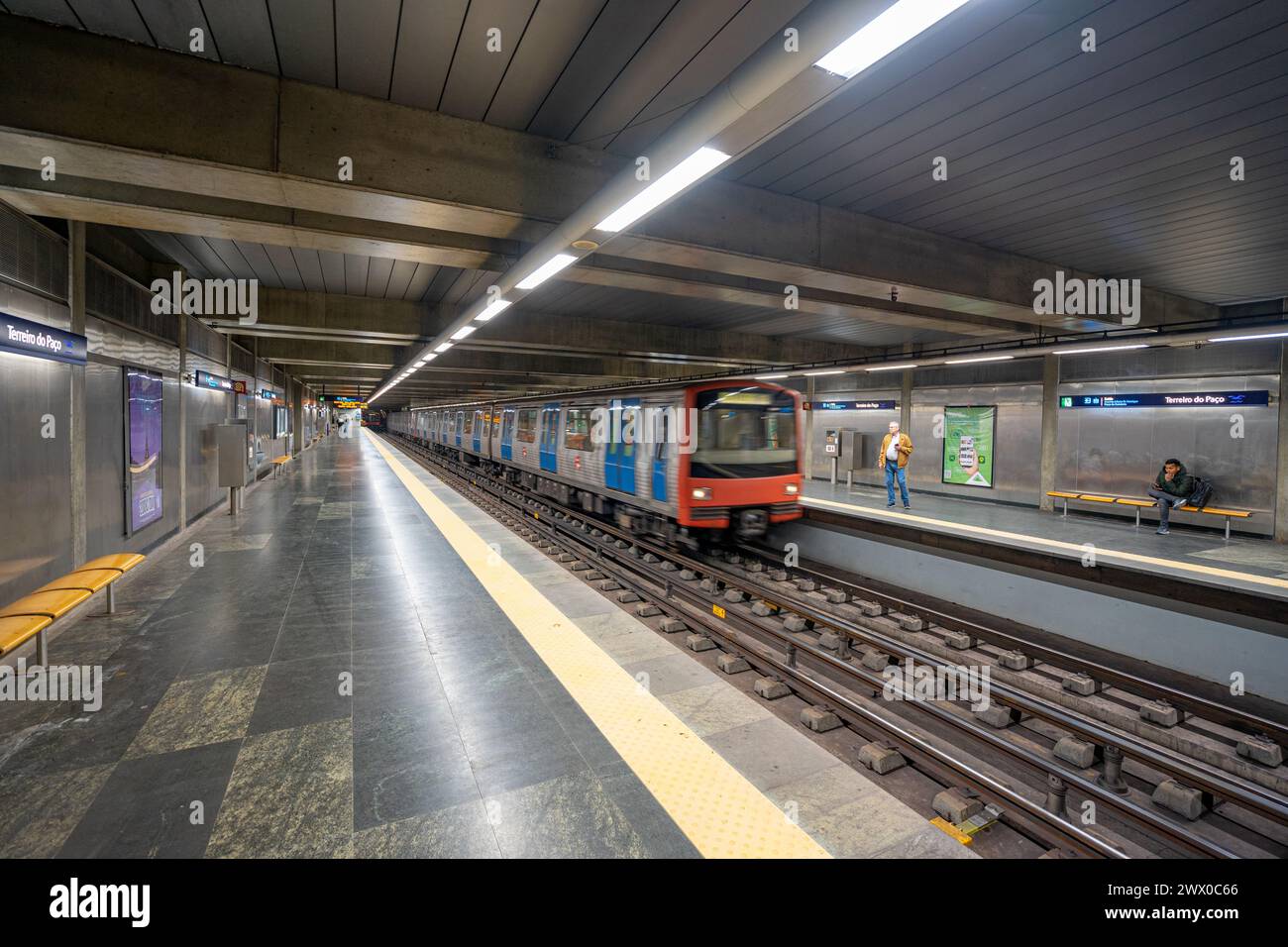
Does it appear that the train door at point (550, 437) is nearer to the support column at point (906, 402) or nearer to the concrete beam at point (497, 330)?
the concrete beam at point (497, 330)

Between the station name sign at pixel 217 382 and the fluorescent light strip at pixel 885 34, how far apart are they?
1039cm

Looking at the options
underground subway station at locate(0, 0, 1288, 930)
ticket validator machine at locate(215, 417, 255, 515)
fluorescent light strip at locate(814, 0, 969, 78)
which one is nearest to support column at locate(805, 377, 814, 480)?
underground subway station at locate(0, 0, 1288, 930)

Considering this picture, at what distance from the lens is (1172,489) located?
985 cm

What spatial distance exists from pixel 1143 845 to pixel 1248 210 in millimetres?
5859

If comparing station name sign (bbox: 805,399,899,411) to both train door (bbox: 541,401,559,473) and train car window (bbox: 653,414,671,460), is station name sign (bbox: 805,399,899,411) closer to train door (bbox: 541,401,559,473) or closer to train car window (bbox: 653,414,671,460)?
train door (bbox: 541,401,559,473)

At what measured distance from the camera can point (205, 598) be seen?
18.3 feet

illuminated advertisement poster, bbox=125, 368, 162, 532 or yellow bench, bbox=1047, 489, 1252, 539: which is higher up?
illuminated advertisement poster, bbox=125, 368, 162, 532

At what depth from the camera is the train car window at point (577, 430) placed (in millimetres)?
10219

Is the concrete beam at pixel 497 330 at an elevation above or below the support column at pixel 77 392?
above

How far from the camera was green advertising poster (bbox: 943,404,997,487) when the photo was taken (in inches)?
531

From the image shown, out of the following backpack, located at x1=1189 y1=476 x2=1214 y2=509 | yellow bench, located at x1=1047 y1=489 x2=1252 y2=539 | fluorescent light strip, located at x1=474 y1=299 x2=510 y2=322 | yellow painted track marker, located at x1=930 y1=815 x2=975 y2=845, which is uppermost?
fluorescent light strip, located at x1=474 y1=299 x2=510 y2=322

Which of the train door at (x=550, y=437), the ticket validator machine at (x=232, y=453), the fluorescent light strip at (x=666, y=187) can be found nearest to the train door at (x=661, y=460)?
the fluorescent light strip at (x=666, y=187)

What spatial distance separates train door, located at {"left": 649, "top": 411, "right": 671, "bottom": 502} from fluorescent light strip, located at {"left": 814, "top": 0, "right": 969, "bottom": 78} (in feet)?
18.4
